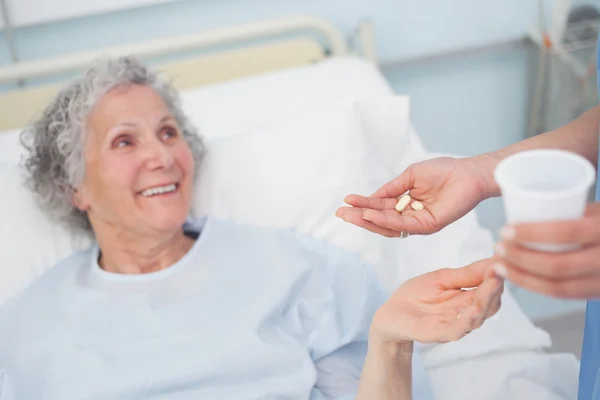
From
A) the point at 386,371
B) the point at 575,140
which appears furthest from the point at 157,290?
the point at 575,140

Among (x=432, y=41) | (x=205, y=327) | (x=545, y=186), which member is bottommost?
(x=205, y=327)

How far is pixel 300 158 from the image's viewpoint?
75.5 inches

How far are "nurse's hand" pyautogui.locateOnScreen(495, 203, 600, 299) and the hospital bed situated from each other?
83 centimetres

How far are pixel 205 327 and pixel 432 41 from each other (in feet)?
4.67

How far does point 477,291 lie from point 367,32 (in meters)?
1.53

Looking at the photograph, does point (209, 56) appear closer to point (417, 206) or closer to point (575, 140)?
point (417, 206)

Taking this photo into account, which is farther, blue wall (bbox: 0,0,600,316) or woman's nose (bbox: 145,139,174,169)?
blue wall (bbox: 0,0,600,316)

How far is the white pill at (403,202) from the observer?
4.06 ft

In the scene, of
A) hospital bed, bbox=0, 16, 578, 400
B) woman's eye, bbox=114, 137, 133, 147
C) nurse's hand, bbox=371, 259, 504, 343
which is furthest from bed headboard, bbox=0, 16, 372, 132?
nurse's hand, bbox=371, 259, 504, 343

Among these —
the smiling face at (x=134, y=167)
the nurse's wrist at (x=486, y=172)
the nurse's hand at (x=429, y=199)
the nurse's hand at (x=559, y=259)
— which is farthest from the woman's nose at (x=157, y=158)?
the nurse's hand at (x=559, y=259)

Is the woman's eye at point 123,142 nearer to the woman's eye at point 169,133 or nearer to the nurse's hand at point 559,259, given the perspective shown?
the woman's eye at point 169,133

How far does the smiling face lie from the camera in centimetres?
166

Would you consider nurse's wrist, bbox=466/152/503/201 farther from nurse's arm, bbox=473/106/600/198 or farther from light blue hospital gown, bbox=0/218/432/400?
light blue hospital gown, bbox=0/218/432/400

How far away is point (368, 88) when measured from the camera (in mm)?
2184
